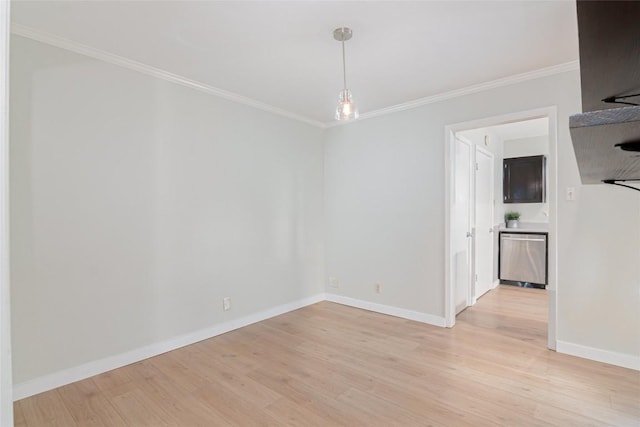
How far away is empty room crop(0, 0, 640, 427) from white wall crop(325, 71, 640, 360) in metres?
0.02

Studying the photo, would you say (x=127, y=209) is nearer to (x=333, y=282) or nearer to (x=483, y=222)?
(x=333, y=282)

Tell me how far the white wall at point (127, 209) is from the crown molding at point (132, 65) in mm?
48

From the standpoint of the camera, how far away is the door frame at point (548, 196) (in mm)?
2859

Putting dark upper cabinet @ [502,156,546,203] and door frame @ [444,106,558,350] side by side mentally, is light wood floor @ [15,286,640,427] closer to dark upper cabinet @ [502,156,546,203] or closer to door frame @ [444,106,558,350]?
door frame @ [444,106,558,350]

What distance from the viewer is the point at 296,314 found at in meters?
3.98

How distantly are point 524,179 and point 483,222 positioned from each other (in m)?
1.44

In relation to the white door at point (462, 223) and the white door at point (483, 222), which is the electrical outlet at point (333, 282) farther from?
the white door at point (483, 222)

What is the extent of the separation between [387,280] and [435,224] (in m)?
0.91

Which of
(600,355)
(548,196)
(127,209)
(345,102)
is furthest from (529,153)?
(127,209)

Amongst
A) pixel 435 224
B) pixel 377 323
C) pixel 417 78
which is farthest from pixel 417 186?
pixel 377 323

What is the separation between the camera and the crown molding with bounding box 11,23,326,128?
2250 millimetres

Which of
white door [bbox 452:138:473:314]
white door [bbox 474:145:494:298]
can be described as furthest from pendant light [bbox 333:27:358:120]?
white door [bbox 474:145:494:298]

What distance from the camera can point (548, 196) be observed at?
309 centimetres

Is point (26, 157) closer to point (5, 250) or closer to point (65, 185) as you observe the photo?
point (65, 185)
